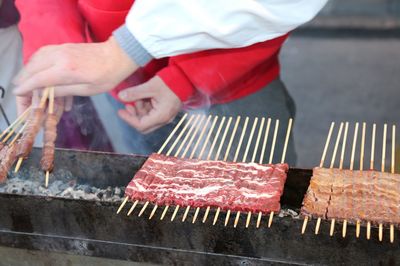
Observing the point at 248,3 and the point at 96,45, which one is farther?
the point at 96,45

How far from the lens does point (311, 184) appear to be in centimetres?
262

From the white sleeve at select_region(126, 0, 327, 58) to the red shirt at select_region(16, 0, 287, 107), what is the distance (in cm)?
26

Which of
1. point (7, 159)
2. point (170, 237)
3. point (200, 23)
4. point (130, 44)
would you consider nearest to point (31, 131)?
point (7, 159)

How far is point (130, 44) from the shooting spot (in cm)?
317

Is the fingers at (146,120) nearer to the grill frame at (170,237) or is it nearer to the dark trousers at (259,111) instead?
the dark trousers at (259,111)

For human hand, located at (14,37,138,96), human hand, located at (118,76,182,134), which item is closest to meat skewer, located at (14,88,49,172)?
human hand, located at (14,37,138,96)

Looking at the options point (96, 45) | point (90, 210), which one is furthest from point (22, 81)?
point (90, 210)

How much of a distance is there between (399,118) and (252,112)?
4395 millimetres

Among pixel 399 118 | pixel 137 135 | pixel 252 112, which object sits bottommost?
pixel 399 118

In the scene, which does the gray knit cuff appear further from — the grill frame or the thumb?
the grill frame

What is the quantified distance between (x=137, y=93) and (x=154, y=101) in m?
0.12

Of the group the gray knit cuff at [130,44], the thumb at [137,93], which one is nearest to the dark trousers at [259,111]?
the thumb at [137,93]

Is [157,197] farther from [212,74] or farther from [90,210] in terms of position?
[212,74]

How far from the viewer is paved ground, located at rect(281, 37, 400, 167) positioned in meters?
7.87
